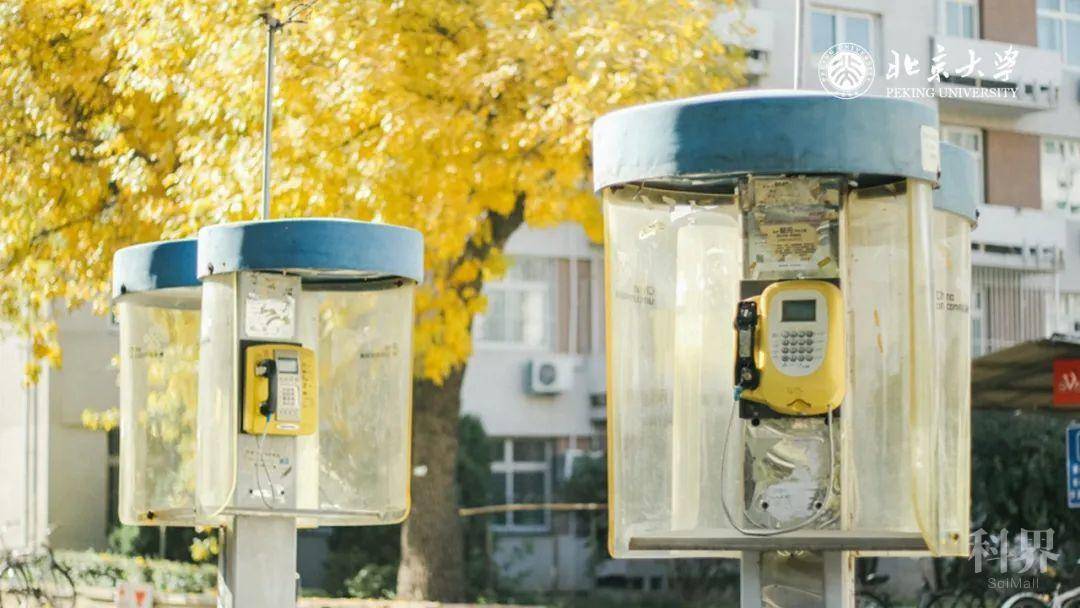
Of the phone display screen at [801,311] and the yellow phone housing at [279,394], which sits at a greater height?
the phone display screen at [801,311]

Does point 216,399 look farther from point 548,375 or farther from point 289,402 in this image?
point 548,375

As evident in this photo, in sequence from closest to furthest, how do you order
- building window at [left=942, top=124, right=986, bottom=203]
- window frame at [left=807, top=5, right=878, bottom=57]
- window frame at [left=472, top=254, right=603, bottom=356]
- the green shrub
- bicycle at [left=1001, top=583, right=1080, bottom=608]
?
bicycle at [left=1001, top=583, right=1080, bottom=608] → the green shrub → window frame at [left=807, top=5, right=878, bottom=57] → window frame at [left=472, top=254, right=603, bottom=356] → building window at [left=942, top=124, right=986, bottom=203]

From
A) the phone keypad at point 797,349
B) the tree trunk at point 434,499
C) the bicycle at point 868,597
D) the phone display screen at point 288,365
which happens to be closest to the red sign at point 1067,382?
the bicycle at point 868,597

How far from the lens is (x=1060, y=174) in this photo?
2970 centimetres

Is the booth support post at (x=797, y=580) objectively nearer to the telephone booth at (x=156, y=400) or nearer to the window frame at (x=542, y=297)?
the telephone booth at (x=156, y=400)

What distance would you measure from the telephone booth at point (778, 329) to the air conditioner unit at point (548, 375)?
1884cm

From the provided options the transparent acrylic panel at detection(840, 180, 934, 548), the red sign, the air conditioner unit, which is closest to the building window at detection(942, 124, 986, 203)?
the air conditioner unit

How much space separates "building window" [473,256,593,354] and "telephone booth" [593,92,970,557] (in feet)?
63.2

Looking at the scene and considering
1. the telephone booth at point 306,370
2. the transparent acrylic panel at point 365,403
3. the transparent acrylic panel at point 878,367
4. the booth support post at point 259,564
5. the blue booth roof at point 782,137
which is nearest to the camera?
the blue booth roof at point 782,137

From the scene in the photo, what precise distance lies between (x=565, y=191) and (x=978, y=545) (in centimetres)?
574

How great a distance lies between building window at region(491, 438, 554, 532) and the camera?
2608 centimetres

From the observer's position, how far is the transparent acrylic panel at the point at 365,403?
11.0 metres

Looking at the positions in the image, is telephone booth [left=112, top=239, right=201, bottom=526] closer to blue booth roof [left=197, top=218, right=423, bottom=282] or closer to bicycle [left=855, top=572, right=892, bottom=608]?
blue booth roof [left=197, top=218, right=423, bottom=282]

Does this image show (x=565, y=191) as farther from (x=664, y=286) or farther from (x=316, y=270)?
(x=664, y=286)
